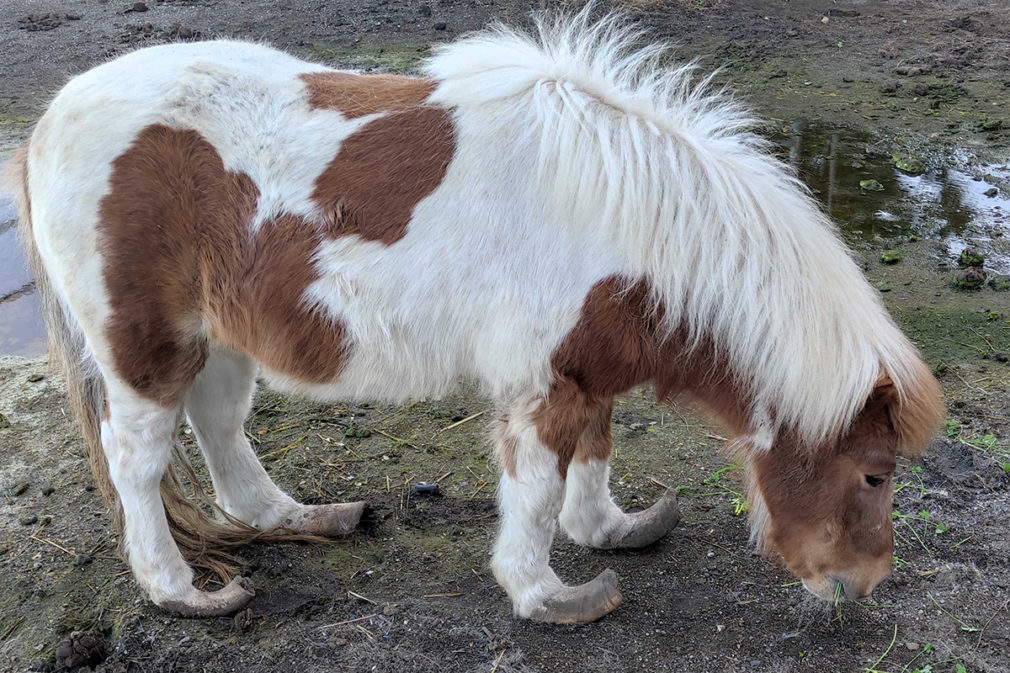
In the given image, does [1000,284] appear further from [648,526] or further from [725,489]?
[648,526]

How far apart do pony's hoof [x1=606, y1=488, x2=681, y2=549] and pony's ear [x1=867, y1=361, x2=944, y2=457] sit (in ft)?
3.44

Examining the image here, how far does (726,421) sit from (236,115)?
1.81m

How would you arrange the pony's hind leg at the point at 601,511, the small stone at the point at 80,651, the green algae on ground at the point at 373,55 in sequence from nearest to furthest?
the small stone at the point at 80,651 < the pony's hind leg at the point at 601,511 < the green algae on ground at the point at 373,55

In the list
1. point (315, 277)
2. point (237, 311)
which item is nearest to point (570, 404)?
point (315, 277)

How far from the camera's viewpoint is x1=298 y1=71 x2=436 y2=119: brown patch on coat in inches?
107

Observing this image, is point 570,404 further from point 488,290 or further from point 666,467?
point 666,467

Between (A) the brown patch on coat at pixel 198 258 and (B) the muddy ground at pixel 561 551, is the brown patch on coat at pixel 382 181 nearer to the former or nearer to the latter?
(A) the brown patch on coat at pixel 198 258

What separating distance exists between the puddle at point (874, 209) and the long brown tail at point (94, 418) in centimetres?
204

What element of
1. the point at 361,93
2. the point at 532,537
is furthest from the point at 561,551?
the point at 361,93

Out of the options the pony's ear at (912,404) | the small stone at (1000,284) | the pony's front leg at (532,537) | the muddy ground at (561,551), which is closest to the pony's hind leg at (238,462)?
the muddy ground at (561,551)

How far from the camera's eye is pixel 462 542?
136 inches

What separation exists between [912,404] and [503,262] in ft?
4.05

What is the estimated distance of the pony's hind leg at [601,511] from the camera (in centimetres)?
317

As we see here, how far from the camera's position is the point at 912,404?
244 cm
